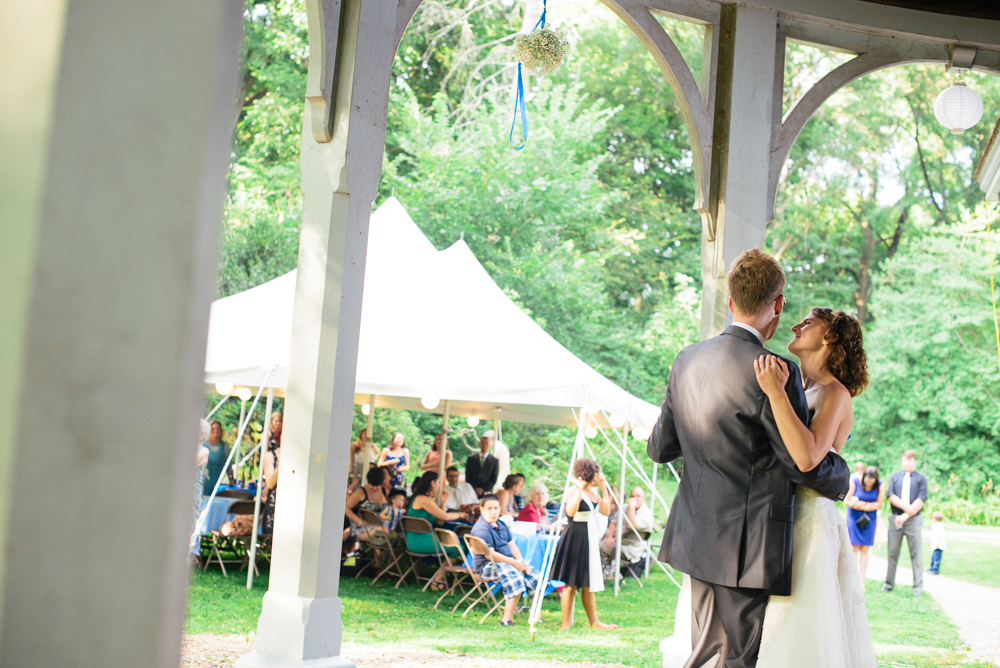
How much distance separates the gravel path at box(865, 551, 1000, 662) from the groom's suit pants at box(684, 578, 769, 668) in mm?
5425

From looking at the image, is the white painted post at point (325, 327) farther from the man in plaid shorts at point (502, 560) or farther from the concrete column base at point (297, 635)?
the man in plaid shorts at point (502, 560)

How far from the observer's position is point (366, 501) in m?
8.63

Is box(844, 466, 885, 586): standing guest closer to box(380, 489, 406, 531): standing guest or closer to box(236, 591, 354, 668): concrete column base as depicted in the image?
box(380, 489, 406, 531): standing guest

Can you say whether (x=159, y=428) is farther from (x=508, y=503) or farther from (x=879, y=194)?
(x=879, y=194)

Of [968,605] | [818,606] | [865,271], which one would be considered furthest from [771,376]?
[865,271]

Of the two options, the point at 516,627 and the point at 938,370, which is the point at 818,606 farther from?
the point at 938,370

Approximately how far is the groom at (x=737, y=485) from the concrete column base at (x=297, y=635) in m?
1.98

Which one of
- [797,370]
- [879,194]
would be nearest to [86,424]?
[797,370]

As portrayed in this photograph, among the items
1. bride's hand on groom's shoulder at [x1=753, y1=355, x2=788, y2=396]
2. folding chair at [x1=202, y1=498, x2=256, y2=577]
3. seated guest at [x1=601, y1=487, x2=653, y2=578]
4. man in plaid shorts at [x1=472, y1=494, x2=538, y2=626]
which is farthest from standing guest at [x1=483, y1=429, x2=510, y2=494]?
bride's hand on groom's shoulder at [x1=753, y1=355, x2=788, y2=396]

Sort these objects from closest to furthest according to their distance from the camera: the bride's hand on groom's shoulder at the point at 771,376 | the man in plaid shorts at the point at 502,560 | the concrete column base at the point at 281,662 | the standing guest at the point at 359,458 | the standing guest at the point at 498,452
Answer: the bride's hand on groom's shoulder at the point at 771,376 → the concrete column base at the point at 281,662 → the man in plaid shorts at the point at 502,560 → the standing guest at the point at 359,458 → the standing guest at the point at 498,452

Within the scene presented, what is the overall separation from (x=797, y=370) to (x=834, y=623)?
2.26 feet

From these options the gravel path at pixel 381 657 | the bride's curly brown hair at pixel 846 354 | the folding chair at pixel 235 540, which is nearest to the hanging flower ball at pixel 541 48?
the bride's curly brown hair at pixel 846 354

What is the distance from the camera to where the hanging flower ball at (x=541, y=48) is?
4.93 metres

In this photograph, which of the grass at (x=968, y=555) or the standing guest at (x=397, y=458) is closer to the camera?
the standing guest at (x=397, y=458)
